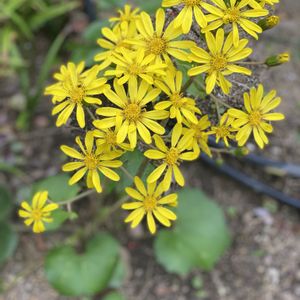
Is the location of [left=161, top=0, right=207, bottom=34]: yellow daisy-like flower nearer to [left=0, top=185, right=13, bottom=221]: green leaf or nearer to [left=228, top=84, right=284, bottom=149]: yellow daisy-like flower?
[left=228, top=84, right=284, bottom=149]: yellow daisy-like flower

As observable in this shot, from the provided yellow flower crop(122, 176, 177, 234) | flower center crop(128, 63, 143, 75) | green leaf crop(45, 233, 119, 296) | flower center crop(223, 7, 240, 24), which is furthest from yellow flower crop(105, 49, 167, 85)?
green leaf crop(45, 233, 119, 296)

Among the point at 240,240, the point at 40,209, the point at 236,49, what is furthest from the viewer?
the point at 240,240

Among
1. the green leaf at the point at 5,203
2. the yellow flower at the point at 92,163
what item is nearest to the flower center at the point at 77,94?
the yellow flower at the point at 92,163

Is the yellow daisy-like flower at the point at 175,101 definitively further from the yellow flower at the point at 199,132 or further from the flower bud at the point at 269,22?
the flower bud at the point at 269,22

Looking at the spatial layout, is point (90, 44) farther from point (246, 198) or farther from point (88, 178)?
point (88, 178)

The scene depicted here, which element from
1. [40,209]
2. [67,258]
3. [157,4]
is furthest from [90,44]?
[40,209]

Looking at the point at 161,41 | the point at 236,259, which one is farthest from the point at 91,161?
the point at 236,259
